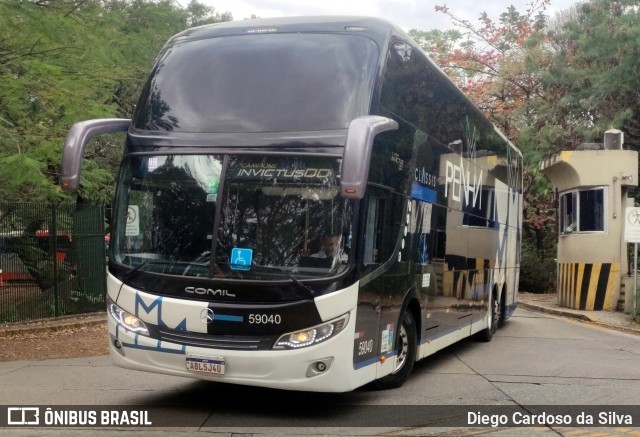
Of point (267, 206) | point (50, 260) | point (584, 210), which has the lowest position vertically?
point (50, 260)

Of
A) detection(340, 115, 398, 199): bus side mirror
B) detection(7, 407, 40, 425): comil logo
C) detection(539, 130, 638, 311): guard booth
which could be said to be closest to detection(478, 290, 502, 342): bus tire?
detection(539, 130, 638, 311): guard booth

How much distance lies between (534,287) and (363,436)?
2440 centimetres

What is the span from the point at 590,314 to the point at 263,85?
48.2 ft

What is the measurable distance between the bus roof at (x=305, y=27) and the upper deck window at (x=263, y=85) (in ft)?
0.41

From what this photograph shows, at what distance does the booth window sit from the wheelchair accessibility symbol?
15.8 m

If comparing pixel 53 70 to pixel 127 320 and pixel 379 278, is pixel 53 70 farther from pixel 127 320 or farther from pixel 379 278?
pixel 379 278

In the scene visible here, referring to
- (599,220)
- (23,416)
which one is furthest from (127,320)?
(599,220)

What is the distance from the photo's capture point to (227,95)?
8.15 meters

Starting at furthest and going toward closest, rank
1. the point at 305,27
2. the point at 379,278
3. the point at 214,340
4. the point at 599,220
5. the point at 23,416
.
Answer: the point at 599,220 → the point at 305,27 → the point at 379,278 → the point at 23,416 → the point at 214,340

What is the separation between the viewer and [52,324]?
15273mm

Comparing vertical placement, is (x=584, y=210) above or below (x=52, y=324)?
above

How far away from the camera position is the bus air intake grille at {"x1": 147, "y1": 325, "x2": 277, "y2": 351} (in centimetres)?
744

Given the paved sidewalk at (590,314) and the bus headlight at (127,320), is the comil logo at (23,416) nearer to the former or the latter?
the bus headlight at (127,320)

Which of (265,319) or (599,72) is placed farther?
(599,72)
